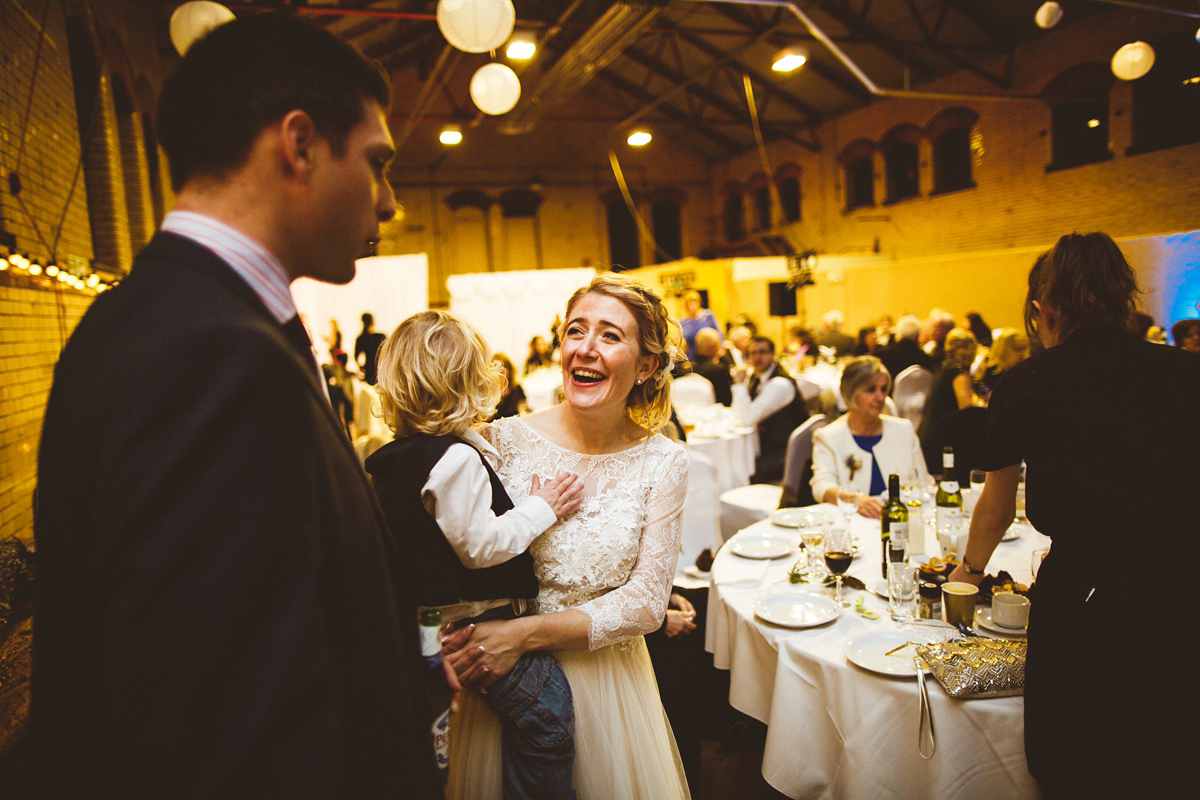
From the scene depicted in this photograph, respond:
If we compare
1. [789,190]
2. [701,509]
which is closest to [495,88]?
[701,509]

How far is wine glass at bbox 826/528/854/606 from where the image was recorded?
Result: 2076 millimetres

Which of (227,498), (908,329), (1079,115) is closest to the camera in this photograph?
(227,498)

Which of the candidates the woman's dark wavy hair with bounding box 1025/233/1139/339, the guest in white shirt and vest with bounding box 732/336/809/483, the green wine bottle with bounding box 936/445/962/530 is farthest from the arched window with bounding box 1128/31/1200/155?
the woman's dark wavy hair with bounding box 1025/233/1139/339

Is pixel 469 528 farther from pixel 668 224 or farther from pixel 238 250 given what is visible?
pixel 668 224

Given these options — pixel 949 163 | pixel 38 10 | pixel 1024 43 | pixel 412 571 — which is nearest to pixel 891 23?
pixel 1024 43

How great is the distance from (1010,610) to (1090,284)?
86 centimetres

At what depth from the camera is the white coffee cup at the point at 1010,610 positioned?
1.80 m

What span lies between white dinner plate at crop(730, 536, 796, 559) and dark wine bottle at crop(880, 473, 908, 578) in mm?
387

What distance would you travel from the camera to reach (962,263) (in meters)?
11.3

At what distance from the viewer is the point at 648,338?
5.78ft

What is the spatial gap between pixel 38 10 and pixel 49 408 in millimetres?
5199

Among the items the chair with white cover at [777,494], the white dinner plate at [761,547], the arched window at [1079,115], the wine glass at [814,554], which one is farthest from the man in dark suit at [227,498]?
the arched window at [1079,115]

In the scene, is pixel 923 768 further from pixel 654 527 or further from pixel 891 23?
pixel 891 23

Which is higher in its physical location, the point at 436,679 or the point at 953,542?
the point at 436,679
